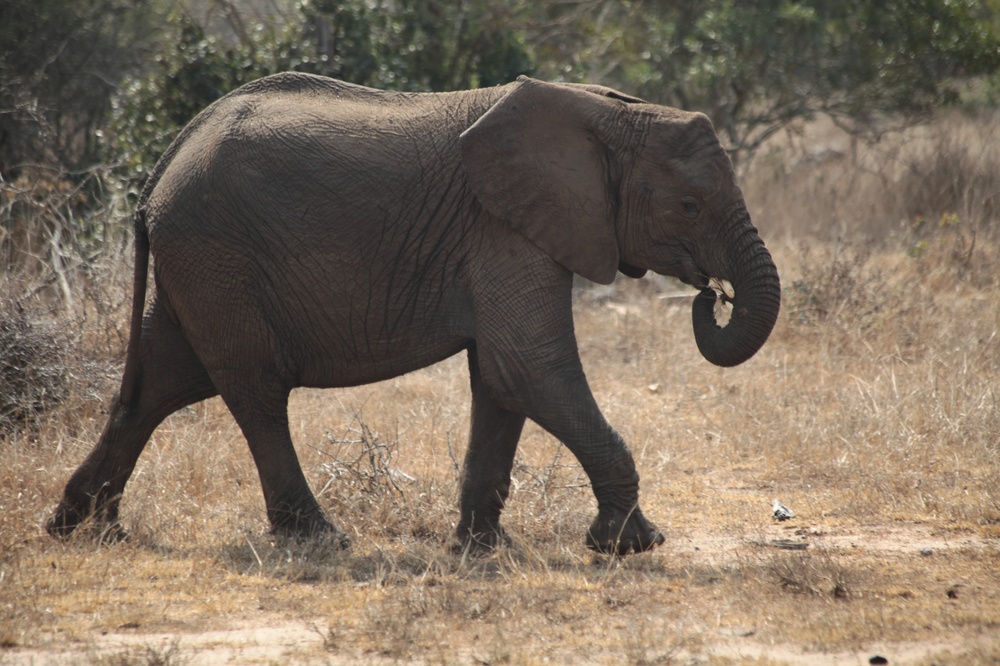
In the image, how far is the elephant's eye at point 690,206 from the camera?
509cm

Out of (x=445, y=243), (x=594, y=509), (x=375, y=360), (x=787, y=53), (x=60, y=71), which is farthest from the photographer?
(x=787, y=53)

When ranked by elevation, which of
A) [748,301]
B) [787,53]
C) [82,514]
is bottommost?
[82,514]

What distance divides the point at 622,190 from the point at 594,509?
1800 mm

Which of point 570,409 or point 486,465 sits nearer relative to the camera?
point 570,409

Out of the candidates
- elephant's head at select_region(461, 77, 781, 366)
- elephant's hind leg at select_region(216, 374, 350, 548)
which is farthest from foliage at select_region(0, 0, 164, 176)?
elephant's head at select_region(461, 77, 781, 366)

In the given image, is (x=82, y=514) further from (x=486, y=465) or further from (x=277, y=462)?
(x=486, y=465)

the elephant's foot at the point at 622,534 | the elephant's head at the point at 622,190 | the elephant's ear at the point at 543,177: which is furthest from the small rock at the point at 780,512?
the elephant's ear at the point at 543,177

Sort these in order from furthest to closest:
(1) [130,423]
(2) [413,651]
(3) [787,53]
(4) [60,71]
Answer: (3) [787,53], (4) [60,71], (1) [130,423], (2) [413,651]

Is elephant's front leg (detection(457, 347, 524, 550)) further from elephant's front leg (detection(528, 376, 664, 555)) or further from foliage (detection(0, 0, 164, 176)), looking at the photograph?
foliage (detection(0, 0, 164, 176))

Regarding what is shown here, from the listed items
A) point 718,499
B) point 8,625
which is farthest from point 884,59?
point 8,625

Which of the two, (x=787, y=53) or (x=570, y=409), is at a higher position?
(x=787, y=53)

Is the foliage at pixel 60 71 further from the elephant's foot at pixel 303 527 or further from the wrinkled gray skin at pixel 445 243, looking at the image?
the elephant's foot at pixel 303 527

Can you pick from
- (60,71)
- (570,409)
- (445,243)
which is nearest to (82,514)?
(445,243)

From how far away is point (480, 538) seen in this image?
555 cm
